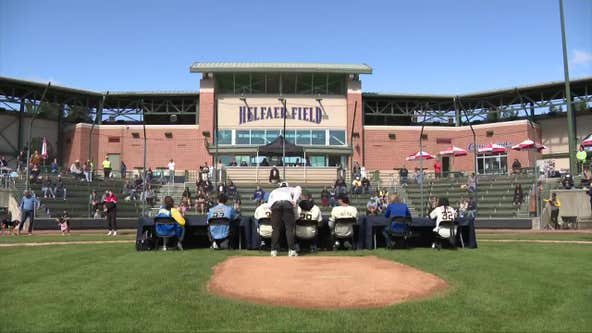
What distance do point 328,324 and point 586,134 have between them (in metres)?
42.3

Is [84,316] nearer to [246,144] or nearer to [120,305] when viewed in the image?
[120,305]

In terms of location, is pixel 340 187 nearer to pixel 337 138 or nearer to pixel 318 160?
pixel 318 160

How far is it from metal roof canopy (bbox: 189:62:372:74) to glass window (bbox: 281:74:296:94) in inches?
39.3

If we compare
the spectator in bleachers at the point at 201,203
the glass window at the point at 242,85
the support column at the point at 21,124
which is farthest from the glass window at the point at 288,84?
the support column at the point at 21,124

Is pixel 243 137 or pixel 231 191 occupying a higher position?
pixel 243 137

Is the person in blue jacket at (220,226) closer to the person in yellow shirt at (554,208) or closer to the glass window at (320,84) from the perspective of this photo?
the person in yellow shirt at (554,208)

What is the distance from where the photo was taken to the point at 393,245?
13203mm

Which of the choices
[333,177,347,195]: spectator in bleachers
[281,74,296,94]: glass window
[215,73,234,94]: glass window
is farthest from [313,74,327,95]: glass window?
[333,177,347,195]: spectator in bleachers

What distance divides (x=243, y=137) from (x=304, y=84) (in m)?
6.49

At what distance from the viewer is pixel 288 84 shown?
139ft

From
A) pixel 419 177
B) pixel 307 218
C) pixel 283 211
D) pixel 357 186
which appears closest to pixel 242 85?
pixel 357 186

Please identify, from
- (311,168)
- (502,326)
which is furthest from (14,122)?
(502,326)

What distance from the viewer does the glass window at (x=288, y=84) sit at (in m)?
42.2

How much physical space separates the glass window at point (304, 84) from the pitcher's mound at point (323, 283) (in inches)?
1313
